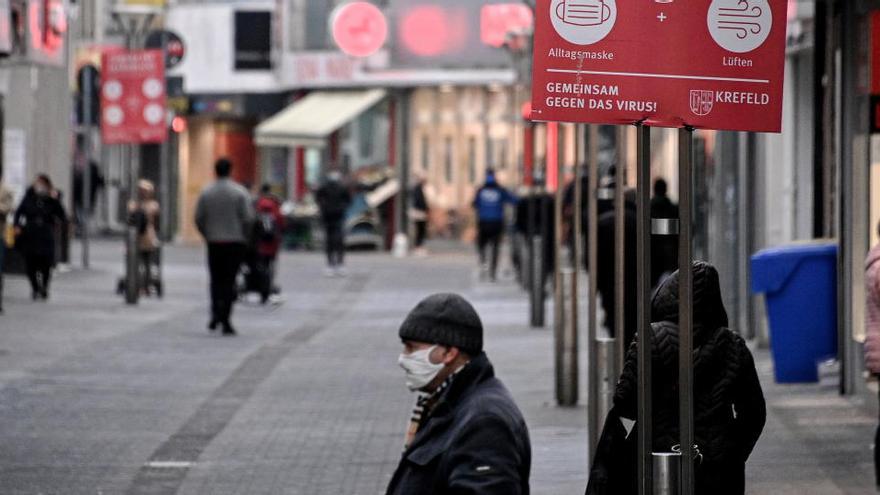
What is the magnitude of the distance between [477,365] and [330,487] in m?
5.76

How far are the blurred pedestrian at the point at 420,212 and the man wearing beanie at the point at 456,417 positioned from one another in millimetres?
38101

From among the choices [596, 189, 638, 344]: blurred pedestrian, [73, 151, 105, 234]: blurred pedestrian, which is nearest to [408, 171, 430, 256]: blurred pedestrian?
[73, 151, 105, 234]: blurred pedestrian

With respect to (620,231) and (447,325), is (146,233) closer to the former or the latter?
(620,231)

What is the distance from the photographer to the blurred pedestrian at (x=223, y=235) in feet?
70.3

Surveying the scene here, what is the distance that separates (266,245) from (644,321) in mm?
20595

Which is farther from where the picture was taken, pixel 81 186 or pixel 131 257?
pixel 81 186

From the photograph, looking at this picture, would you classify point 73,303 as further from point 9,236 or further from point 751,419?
point 751,419

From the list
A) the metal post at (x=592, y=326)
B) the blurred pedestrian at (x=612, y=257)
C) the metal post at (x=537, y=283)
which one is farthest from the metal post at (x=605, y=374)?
the metal post at (x=537, y=283)

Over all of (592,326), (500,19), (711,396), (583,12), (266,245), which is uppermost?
(500,19)

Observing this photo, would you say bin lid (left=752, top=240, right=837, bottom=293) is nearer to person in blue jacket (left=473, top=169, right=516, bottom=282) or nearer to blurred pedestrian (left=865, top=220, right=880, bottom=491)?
blurred pedestrian (left=865, top=220, right=880, bottom=491)

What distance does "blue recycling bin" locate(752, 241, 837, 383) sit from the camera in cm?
1606

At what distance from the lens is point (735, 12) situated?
6629 millimetres

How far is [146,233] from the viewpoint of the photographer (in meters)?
27.2

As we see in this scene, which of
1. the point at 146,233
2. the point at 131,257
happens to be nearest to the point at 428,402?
the point at 131,257
